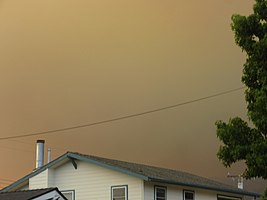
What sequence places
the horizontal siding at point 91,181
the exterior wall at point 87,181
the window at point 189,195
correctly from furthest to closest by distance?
the window at point 189,195, the exterior wall at point 87,181, the horizontal siding at point 91,181

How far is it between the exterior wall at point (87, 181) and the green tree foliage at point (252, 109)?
11.9m

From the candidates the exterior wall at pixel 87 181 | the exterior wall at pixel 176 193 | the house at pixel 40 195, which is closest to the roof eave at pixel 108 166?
the exterior wall at pixel 87 181

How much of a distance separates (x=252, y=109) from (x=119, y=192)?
1386 cm

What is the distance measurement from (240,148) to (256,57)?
3040 millimetres

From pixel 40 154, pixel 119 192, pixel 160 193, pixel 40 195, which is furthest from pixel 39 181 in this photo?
pixel 40 195

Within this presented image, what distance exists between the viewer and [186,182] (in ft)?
111

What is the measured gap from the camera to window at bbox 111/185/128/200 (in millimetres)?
32000

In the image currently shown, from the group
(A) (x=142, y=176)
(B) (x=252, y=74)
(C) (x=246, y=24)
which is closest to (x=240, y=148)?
(B) (x=252, y=74)

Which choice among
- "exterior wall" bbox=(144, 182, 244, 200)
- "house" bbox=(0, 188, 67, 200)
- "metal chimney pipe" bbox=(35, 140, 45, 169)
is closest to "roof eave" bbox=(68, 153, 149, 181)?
"exterior wall" bbox=(144, 182, 244, 200)

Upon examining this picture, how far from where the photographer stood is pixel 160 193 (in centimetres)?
3228

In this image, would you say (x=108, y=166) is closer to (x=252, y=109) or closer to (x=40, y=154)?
(x=40, y=154)

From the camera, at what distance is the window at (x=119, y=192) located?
105 feet

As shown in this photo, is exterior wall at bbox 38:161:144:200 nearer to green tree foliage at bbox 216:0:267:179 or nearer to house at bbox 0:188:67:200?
house at bbox 0:188:67:200

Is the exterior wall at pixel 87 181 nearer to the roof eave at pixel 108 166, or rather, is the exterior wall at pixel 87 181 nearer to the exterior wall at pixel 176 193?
the roof eave at pixel 108 166
